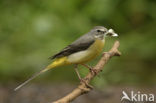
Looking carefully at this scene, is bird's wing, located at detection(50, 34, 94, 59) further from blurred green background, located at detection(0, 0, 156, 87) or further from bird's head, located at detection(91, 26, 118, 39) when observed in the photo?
blurred green background, located at detection(0, 0, 156, 87)

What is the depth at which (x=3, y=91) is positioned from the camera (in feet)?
21.8

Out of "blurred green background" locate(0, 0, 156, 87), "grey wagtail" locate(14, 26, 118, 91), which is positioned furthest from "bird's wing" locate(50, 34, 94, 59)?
"blurred green background" locate(0, 0, 156, 87)

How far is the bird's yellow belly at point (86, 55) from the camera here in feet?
15.0

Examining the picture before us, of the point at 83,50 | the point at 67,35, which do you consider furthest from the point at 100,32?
the point at 67,35

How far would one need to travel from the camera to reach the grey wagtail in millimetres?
4594

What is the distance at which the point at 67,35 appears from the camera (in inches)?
287

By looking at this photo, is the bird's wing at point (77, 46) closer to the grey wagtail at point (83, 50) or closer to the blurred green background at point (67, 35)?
the grey wagtail at point (83, 50)

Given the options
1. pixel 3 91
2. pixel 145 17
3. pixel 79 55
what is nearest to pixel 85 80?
pixel 79 55

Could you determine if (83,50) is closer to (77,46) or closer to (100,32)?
(77,46)

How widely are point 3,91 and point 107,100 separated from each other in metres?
1.33

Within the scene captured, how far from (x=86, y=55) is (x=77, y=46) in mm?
123

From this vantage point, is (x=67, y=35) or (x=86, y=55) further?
(x=67, y=35)

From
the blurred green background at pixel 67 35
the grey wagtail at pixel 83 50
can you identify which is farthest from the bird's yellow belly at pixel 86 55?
the blurred green background at pixel 67 35

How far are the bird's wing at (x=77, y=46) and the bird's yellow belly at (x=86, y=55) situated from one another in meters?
0.04
